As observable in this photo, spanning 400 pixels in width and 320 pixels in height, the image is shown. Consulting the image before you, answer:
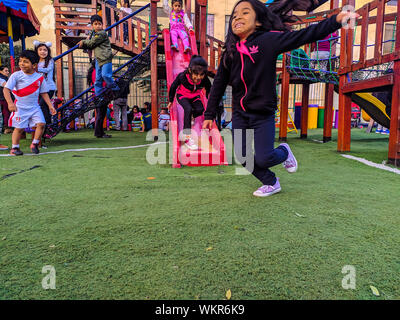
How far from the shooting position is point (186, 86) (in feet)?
15.9

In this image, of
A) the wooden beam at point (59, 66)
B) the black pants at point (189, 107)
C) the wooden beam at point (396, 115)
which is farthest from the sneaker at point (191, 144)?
the wooden beam at point (59, 66)

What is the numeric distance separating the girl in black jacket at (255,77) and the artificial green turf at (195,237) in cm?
33

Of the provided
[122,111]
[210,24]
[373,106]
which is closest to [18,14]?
[122,111]

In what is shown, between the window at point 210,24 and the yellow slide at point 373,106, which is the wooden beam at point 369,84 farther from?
the window at point 210,24

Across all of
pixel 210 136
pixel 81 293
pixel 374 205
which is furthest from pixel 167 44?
pixel 81 293

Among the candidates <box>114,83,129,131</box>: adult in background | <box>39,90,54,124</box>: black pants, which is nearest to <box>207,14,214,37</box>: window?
<box>114,83,129,131</box>: adult in background

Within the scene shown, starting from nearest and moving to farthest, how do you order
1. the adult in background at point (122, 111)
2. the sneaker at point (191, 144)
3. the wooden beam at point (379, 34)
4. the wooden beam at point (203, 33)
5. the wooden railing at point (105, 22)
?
the wooden beam at point (379, 34), the sneaker at point (191, 144), the wooden beam at point (203, 33), the wooden railing at point (105, 22), the adult in background at point (122, 111)

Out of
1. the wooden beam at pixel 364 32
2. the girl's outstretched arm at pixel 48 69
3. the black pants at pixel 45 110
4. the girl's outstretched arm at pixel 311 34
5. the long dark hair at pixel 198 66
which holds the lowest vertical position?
the black pants at pixel 45 110

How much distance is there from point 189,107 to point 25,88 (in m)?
2.57

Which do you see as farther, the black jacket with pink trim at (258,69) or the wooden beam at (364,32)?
the wooden beam at (364,32)

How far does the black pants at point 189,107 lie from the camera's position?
4.79 metres

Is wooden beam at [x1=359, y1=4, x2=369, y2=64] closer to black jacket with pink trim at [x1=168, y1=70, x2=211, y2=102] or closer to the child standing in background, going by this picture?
black jacket with pink trim at [x1=168, y1=70, x2=211, y2=102]

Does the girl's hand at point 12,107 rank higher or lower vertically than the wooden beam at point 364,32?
lower

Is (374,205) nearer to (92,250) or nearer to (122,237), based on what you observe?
(122,237)
